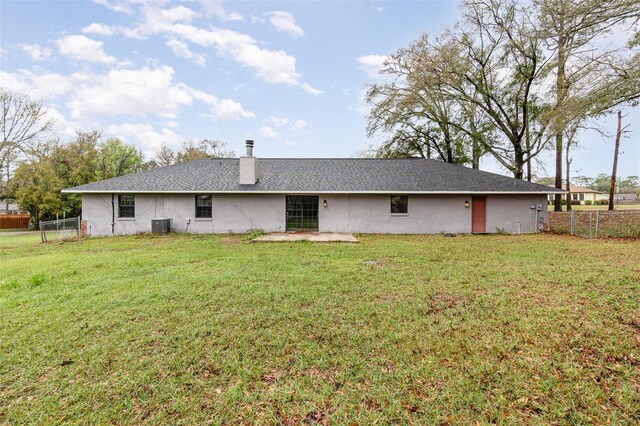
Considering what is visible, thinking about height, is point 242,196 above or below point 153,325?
above

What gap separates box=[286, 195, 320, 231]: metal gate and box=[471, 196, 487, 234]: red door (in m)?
7.51

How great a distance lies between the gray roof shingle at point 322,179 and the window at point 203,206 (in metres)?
0.60

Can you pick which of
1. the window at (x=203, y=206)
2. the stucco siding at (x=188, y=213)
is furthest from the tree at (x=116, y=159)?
the window at (x=203, y=206)

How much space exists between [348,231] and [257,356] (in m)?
10.9

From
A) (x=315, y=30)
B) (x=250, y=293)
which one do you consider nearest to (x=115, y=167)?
(x=315, y=30)

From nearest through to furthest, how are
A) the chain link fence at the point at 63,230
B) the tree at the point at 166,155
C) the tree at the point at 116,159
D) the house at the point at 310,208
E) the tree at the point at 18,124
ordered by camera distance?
the chain link fence at the point at 63,230 < the house at the point at 310,208 < the tree at the point at 18,124 < the tree at the point at 116,159 < the tree at the point at 166,155

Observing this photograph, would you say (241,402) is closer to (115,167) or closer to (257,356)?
(257,356)

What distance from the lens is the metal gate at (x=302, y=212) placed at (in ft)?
45.5

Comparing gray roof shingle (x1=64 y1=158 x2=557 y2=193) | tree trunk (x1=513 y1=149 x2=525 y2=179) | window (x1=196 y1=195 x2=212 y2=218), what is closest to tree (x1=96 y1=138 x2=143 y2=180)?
gray roof shingle (x1=64 y1=158 x2=557 y2=193)

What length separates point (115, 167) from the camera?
32.4m

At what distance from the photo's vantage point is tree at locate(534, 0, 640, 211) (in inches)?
312

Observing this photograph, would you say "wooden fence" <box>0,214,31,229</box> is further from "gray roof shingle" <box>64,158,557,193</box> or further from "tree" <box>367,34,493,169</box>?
"tree" <box>367,34,493,169</box>

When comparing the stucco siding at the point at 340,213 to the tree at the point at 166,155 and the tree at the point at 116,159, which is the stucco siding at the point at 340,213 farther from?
the tree at the point at 166,155

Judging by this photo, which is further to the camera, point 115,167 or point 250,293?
point 115,167
